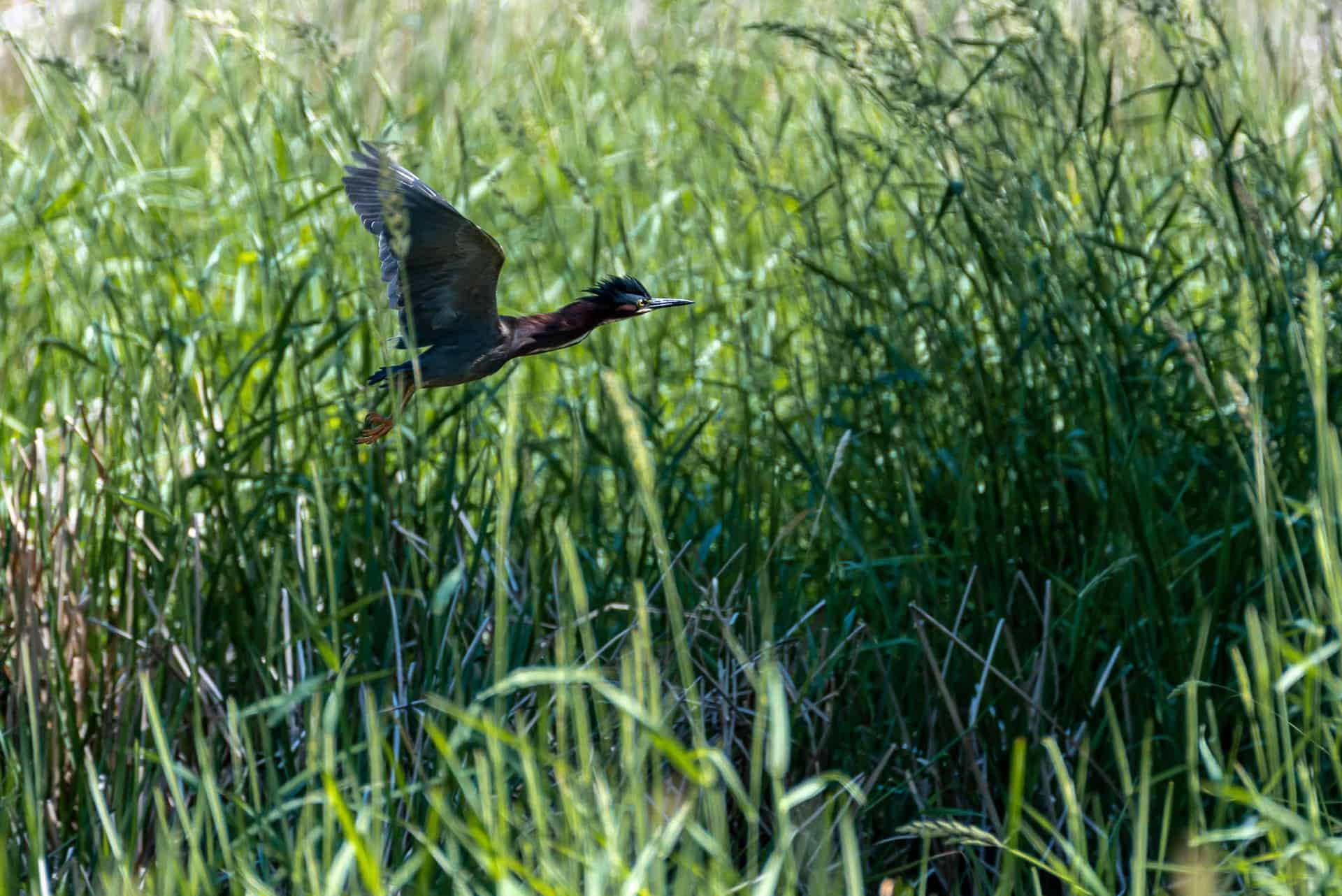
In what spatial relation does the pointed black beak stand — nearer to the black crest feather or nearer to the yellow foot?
the black crest feather

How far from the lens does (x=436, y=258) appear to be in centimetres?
256

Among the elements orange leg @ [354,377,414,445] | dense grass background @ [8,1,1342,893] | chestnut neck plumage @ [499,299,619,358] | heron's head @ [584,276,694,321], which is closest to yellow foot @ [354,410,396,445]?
orange leg @ [354,377,414,445]

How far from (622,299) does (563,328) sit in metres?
0.10

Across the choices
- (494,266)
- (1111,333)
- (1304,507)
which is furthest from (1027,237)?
(1304,507)

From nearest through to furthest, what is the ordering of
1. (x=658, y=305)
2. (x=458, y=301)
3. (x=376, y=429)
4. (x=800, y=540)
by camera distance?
(x=376, y=429) → (x=658, y=305) → (x=458, y=301) → (x=800, y=540)

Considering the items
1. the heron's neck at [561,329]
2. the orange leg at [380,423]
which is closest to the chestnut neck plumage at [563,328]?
the heron's neck at [561,329]

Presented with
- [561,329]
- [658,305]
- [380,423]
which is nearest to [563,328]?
[561,329]

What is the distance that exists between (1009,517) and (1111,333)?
0.40 m

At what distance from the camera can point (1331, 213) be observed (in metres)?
3.93

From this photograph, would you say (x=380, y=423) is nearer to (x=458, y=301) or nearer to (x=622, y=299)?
(x=458, y=301)

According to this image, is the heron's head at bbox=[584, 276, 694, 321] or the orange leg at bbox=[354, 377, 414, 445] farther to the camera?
the heron's head at bbox=[584, 276, 694, 321]

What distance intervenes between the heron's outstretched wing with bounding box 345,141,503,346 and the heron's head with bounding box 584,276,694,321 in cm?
17

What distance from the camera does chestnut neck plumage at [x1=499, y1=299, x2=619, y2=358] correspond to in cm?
246

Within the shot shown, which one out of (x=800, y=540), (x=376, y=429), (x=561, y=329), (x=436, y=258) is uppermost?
(x=436, y=258)
